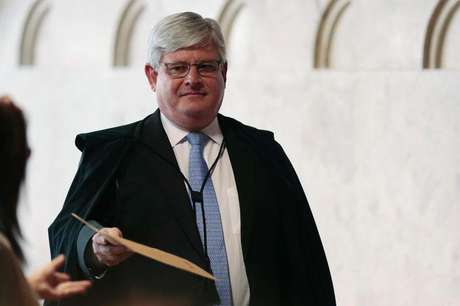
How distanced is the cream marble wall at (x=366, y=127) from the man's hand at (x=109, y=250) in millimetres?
4187

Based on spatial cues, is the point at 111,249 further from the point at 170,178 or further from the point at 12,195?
the point at 12,195

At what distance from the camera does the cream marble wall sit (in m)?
8.34

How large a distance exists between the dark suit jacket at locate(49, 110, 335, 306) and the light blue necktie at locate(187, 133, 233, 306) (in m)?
0.04

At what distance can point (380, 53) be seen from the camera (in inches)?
350

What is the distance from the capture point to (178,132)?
4.88 metres

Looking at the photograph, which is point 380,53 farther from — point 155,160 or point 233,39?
point 155,160

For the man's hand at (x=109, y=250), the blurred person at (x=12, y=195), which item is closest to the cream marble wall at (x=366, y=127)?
the man's hand at (x=109, y=250)

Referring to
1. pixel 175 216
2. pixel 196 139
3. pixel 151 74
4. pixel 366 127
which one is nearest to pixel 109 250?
pixel 175 216

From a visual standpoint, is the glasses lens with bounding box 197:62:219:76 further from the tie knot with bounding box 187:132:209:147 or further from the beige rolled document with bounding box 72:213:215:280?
the beige rolled document with bounding box 72:213:215:280

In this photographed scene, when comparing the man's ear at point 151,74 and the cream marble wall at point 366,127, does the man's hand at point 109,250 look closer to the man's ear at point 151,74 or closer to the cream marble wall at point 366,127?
the man's ear at point 151,74

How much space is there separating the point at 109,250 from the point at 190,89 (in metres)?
0.73

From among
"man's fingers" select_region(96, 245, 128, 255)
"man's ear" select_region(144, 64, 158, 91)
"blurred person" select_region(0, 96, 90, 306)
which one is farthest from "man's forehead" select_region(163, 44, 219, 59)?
"blurred person" select_region(0, 96, 90, 306)

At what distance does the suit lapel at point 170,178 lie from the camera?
4.64 metres

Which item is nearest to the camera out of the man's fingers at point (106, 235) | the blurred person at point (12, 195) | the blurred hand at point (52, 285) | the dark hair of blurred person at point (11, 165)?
the blurred person at point (12, 195)
